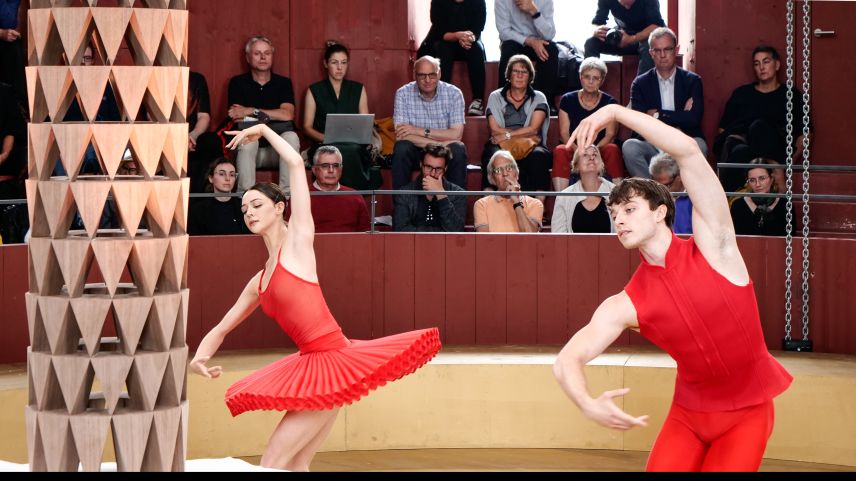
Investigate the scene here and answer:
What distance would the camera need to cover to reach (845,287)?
341 inches

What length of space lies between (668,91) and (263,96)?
3.01m

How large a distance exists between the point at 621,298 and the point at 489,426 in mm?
3802

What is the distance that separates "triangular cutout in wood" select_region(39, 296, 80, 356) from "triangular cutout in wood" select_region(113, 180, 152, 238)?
31 centimetres

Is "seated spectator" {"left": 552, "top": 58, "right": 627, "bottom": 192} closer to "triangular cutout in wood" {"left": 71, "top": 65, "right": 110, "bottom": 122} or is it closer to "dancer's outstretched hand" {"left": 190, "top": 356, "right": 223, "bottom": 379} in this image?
"dancer's outstretched hand" {"left": 190, "top": 356, "right": 223, "bottom": 379}

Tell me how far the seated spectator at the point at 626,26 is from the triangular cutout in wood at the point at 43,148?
6.82 metres

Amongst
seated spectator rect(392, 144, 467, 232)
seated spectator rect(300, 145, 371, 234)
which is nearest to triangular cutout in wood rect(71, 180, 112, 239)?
seated spectator rect(300, 145, 371, 234)

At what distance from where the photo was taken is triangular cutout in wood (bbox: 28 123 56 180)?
419cm

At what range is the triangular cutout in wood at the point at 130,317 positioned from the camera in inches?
164

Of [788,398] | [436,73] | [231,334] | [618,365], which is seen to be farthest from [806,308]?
[231,334]

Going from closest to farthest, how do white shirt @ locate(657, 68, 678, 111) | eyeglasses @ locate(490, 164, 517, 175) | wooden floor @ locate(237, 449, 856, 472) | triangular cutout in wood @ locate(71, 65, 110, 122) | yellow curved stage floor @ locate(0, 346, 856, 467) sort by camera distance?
triangular cutout in wood @ locate(71, 65, 110, 122), wooden floor @ locate(237, 449, 856, 472), yellow curved stage floor @ locate(0, 346, 856, 467), eyeglasses @ locate(490, 164, 517, 175), white shirt @ locate(657, 68, 678, 111)

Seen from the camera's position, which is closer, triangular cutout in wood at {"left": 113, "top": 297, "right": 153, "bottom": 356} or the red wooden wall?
triangular cutout in wood at {"left": 113, "top": 297, "right": 153, "bottom": 356}

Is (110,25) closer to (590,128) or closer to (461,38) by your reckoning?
(590,128)

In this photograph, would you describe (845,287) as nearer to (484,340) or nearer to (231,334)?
(484,340)

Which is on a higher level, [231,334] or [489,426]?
[231,334]
